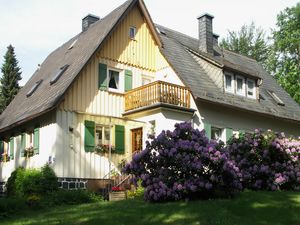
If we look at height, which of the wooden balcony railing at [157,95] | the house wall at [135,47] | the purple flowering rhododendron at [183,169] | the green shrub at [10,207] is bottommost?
the green shrub at [10,207]

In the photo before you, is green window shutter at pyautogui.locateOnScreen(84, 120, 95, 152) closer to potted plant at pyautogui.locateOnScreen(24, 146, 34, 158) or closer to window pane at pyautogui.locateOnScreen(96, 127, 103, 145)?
window pane at pyautogui.locateOnScreen(96, 127, 103, 145)

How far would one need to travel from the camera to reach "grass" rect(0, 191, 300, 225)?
1098cm

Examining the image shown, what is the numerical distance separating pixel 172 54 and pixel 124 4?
11.4 feet

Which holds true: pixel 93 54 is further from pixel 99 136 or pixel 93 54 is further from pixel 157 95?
pixel 99 136

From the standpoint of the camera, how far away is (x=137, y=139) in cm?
2223

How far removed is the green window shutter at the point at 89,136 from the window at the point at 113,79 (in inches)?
102

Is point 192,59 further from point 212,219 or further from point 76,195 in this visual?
point 212,219

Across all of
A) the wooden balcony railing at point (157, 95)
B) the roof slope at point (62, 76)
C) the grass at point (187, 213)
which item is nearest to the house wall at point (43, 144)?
the roof slope at point (62, 76)

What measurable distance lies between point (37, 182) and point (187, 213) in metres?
8.97

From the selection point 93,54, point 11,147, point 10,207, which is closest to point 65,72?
point 93,54

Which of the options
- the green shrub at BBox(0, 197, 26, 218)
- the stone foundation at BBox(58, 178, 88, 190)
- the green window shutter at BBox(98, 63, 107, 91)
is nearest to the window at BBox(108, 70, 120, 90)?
the green window shutter at BBox(98, 63, 107, 91)

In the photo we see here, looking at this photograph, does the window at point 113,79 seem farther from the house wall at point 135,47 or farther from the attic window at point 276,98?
the attic window at point 276,98

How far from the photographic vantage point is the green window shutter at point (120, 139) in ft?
70.5

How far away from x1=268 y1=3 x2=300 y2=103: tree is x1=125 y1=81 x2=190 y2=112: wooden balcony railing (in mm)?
19436
